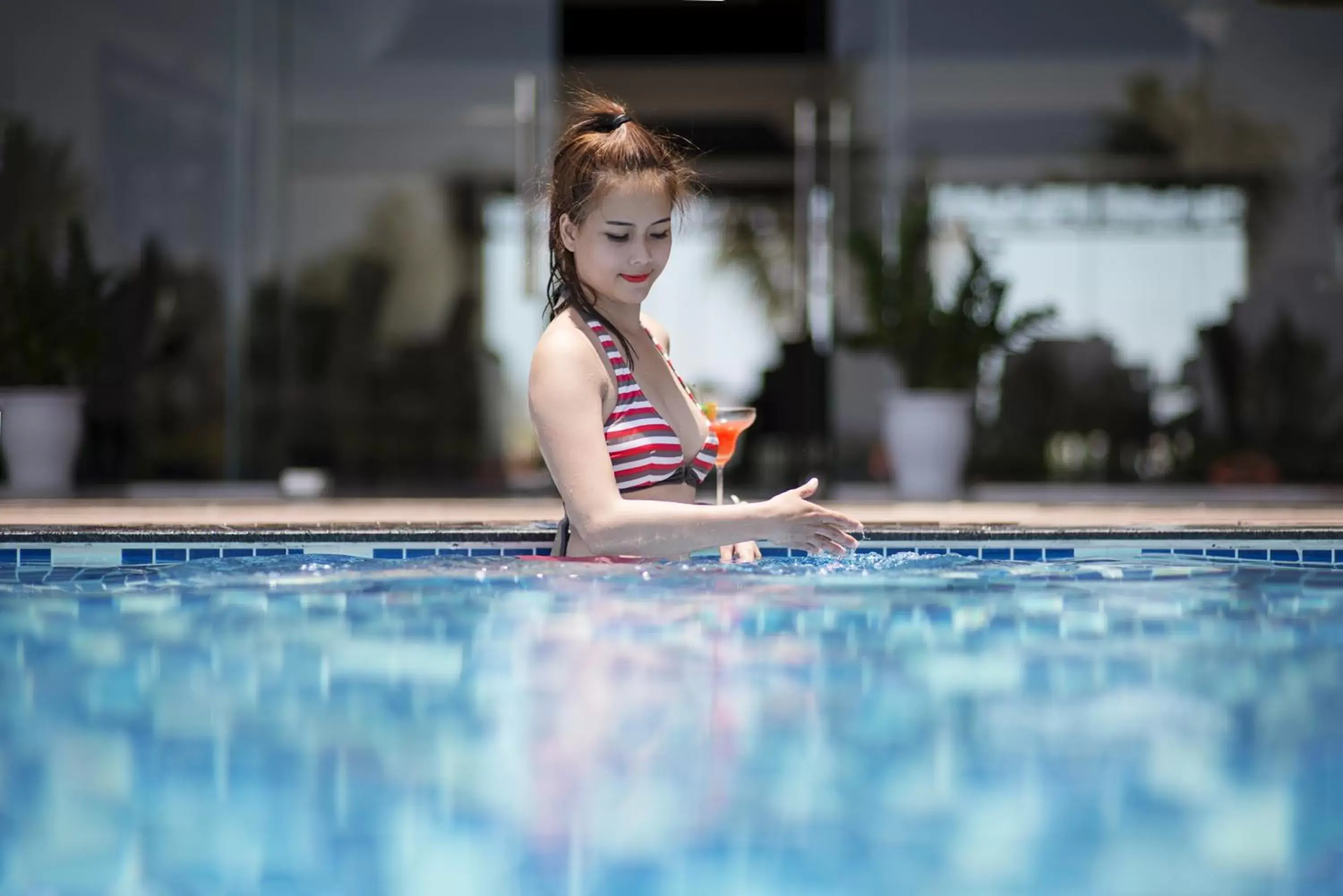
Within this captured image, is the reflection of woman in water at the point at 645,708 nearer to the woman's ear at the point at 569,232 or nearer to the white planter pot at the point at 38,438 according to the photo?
the woman's ear at the point at 569,232

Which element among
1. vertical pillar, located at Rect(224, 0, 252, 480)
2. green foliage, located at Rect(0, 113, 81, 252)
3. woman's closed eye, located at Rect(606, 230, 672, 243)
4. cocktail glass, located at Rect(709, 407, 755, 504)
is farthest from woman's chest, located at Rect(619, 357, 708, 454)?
green foliage, located at Rect(0, 113, 81, 252)

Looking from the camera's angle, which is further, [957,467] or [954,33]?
[954,33]

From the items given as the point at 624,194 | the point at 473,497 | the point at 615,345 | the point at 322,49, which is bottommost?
the point at 473,497

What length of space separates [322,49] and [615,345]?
5679 millimetres

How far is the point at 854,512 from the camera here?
562cm

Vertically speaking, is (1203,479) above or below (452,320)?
below

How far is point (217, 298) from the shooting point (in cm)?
779

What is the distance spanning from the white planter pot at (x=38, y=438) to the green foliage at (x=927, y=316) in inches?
153

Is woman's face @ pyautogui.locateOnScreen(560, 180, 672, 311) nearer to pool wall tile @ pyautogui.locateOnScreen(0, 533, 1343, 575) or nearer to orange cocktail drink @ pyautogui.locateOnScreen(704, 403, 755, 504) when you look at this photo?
orange cocktail drink @ pyautogui.locateOnScreen(704, 403, 755, 504)

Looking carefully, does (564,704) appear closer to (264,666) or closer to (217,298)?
(264,666)

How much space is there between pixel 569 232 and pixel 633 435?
0.44 meters

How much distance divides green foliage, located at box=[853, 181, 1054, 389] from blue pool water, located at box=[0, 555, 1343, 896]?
156 inches

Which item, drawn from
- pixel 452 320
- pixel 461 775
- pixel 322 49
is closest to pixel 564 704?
pixel 461 775

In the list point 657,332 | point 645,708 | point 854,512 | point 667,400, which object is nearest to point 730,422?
point 657,332
